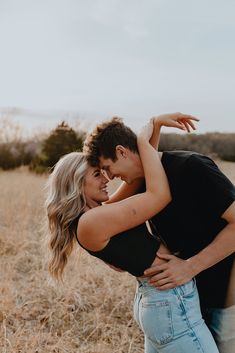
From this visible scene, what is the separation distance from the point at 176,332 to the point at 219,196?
0.54 meters

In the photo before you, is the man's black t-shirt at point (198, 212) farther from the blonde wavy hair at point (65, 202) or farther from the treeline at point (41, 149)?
the treeline at point (41, 149)

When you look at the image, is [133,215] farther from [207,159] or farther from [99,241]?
[207,159]

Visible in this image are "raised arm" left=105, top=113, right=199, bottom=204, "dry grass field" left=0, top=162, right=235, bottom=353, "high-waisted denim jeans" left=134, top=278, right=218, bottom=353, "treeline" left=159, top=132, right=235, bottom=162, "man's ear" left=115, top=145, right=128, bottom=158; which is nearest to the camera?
"high-waisted denim jeans" left=134, top=278, right=218, bottom=353

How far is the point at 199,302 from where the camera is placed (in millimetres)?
2197

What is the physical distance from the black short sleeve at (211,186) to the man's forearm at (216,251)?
0.08 metres

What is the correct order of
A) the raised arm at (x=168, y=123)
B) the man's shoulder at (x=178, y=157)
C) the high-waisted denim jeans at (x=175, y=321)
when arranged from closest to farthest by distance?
the high-waisted denim jeans at (x=175, y=321), the man's shoulder at (x=178, y=157), the raised arm at (x=168, y=123)

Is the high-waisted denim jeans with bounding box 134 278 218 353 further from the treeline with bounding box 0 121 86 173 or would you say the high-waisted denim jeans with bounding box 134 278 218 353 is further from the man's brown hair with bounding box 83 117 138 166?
the treeline with bounding box 0 121 86 173

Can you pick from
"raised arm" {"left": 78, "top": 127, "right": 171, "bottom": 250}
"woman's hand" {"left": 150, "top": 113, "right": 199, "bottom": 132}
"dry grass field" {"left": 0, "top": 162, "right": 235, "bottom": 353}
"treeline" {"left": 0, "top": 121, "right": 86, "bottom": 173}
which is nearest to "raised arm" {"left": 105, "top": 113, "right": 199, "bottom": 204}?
"woman's hand" {"left": 150, "top": 113, "right": 199, "bottom": 132}

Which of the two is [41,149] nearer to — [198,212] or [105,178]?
[105,178]

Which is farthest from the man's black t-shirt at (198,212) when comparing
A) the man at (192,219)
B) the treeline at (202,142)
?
the treeline at (202,142)

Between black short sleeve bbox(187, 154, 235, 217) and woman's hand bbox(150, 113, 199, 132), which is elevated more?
woman's hand bbox(150, 113, 199, 132)

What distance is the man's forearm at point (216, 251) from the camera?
2.05 metres

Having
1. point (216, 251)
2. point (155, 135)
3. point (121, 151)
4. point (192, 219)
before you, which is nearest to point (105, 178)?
point (121, 151)

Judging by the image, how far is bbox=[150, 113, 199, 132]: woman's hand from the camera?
234 centimetres
